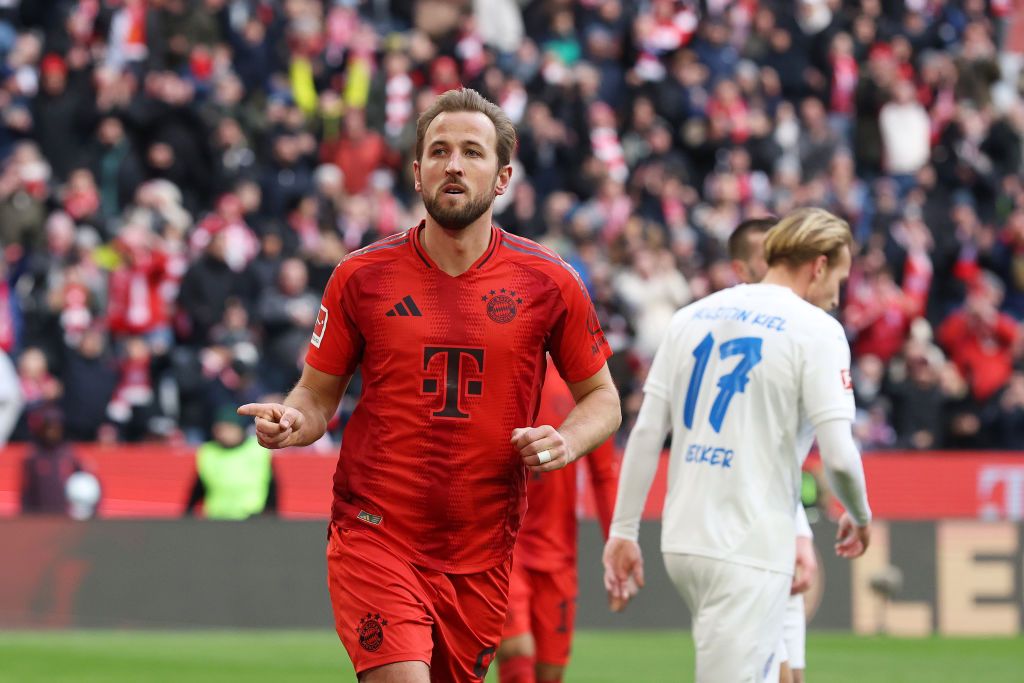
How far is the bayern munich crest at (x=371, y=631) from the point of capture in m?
5.70

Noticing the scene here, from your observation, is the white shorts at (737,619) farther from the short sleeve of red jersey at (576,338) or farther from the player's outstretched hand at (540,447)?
the player's outstretched hand at (540,447)

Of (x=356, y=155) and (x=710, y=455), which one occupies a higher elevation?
(x=356, y=155)

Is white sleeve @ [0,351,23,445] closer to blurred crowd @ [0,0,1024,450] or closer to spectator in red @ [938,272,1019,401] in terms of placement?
blurred crowd @ [0,0,1024,450]

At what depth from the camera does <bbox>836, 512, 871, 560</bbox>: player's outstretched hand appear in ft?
22.8

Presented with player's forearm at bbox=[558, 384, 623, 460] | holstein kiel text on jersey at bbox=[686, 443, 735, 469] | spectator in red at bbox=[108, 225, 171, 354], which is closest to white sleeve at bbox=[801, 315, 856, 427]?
holstein kiel text on jersey at bbox=[686, 443, 735, 469]

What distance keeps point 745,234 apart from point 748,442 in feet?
5.42

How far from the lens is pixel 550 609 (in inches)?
368

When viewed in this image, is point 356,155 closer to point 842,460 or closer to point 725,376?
point 725,376

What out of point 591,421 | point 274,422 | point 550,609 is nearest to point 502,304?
point 591,421

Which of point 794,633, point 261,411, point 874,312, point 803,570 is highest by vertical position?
point 261,411

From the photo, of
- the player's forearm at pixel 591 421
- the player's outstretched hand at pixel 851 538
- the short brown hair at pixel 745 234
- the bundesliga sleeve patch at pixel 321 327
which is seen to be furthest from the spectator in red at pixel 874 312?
the bundesliga sleeve patch at pixel 321 327

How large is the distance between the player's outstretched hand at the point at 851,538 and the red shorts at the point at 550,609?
2.50 meters

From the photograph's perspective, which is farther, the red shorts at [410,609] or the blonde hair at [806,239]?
the blonde hair at [806,239]

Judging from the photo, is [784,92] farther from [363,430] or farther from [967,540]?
[363,430]
